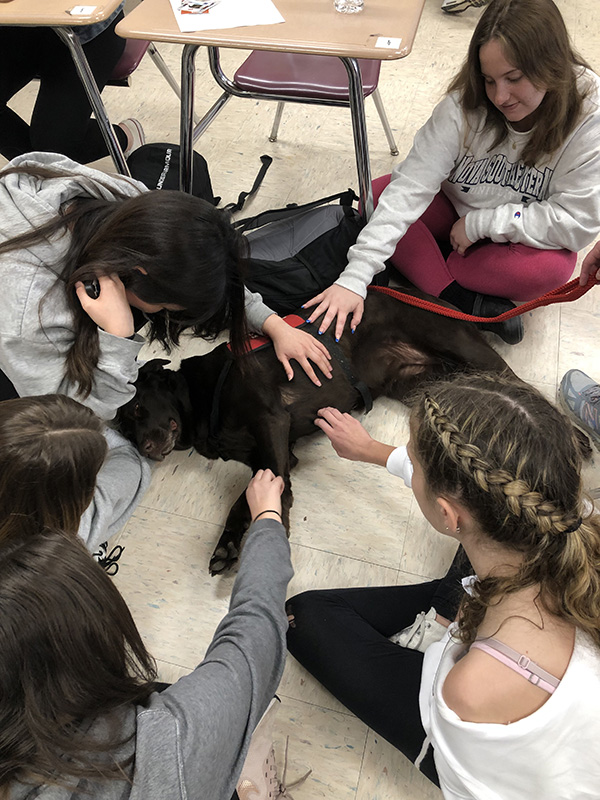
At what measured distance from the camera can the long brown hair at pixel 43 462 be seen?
0.91m

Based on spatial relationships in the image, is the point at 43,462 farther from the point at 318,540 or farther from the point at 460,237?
the point at 460,237

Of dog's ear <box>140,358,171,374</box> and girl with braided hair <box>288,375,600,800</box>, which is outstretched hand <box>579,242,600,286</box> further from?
dog's ear <box>140,358,171,374</box>

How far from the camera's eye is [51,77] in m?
2.06

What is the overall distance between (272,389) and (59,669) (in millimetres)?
1073

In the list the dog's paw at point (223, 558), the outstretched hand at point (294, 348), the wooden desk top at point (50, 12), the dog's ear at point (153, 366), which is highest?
the wooden desk top at point (50, 12)

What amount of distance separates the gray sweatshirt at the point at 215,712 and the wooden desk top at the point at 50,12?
4.71 ft

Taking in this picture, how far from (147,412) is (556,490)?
109 cm

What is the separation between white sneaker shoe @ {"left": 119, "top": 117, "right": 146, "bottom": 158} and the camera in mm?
2426

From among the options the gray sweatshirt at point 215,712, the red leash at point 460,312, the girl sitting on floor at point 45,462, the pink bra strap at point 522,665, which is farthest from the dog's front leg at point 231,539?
the pink bra strap at point 522,665

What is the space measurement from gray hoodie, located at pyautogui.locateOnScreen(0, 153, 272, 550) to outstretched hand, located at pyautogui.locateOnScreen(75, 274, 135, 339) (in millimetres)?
31

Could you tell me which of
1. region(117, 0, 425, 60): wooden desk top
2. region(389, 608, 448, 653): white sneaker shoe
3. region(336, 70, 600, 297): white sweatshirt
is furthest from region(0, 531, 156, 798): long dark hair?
region(117, 0, 425, 60): wooden desk top

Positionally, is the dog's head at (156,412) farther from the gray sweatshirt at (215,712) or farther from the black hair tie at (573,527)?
the black hair tie at (573,527)

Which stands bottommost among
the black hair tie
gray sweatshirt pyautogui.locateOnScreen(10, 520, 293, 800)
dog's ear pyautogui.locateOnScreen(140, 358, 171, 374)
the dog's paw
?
the dog's paw

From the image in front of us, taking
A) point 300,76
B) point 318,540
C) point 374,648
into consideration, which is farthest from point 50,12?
point 374,648
